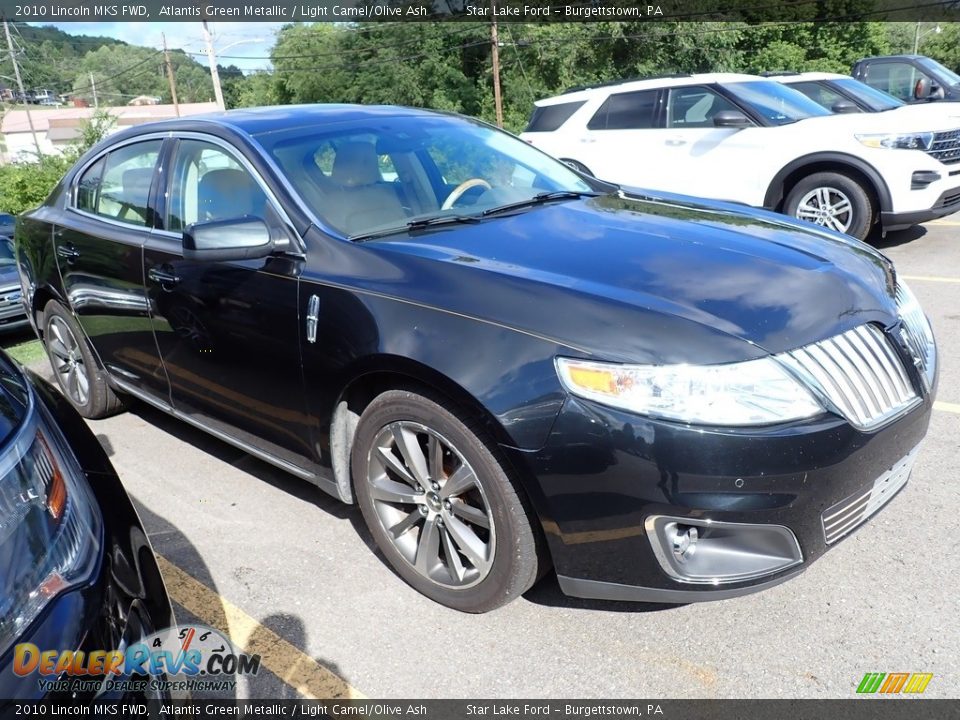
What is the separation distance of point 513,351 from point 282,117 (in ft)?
6.48

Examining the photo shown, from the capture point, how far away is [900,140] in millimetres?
7457

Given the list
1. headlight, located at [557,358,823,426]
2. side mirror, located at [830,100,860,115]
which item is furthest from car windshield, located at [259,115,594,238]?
side mirror, located at [830,100,860,115]

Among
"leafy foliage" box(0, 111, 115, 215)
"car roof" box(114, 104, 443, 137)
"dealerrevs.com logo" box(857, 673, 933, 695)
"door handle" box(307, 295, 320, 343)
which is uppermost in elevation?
"car roof" box(114, 104, 443, 137)

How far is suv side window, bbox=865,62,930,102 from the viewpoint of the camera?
43.3ft

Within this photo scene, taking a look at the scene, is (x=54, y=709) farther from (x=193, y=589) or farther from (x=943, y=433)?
(x=943, y=433)

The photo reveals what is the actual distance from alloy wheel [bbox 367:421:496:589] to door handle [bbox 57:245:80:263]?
7.76 ft

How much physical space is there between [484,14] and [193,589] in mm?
39802

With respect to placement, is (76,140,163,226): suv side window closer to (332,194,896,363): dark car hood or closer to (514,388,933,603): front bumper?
(332,194,896,363): dark car hood

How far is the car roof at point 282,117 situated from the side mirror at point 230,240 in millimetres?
628

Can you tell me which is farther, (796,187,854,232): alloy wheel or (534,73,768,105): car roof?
(534,73,768,105): car roof

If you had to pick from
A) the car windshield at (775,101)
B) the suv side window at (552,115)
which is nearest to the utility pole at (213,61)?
the suv side window at (552,115)

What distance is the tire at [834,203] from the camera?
754cm

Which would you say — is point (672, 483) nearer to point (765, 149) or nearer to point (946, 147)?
point (765, 149)

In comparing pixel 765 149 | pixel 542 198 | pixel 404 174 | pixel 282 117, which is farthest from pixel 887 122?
pixel 282 117
